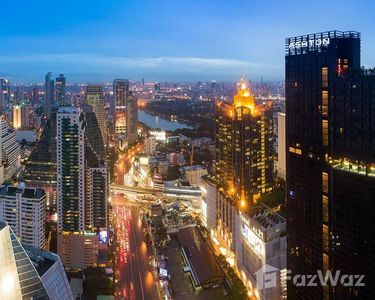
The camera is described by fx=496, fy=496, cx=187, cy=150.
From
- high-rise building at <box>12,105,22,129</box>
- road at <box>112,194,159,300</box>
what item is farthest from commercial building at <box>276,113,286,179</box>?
high-rise building at <box>12,105,22,129</box>

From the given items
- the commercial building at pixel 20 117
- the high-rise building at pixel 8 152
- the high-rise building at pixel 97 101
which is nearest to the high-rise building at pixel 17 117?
the commercial building at pixel 20 117

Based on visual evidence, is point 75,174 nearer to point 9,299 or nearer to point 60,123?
point 60,123

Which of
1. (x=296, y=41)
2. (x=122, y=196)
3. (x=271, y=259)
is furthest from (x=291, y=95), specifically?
(x=122, y=196)

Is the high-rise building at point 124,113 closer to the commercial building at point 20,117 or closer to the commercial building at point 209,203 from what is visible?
the commercial building at point 20,117

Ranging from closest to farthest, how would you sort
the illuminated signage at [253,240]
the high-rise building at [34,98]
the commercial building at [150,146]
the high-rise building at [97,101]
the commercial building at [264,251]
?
the commercial building at [264,251], the illuminated signage at [253,240], the commercial building at [150,146], the high-rise building at [97,101], the high-rise building at [34,98]

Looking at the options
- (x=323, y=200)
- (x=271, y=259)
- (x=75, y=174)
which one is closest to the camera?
(x=323, y=200)

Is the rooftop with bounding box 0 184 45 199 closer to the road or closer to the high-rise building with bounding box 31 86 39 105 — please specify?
the road
